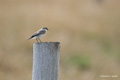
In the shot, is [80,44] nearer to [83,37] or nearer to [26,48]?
[83,37]

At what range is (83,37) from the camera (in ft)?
49.5

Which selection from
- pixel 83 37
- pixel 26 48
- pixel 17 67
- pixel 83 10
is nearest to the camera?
pixel 17 67

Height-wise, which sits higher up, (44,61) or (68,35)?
(68,35)

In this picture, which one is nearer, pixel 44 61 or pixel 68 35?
pixel 44 61

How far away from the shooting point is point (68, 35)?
14.9m

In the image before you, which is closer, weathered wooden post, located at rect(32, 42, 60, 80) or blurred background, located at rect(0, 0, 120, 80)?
weathered wooden post, located at rect(32, 42, 60, 80)

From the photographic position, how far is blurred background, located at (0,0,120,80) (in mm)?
13039

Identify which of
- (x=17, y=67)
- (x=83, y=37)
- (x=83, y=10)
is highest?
(x=83, y=10)

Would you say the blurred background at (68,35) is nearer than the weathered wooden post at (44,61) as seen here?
No

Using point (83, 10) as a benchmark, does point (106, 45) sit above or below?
below

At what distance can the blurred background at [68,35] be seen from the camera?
13039 millimetres

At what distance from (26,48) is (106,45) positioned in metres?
2.95

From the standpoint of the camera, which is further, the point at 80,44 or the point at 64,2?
the point at 64,2

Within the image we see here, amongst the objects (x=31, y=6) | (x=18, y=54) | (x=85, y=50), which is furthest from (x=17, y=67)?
(x=31, y=6)
